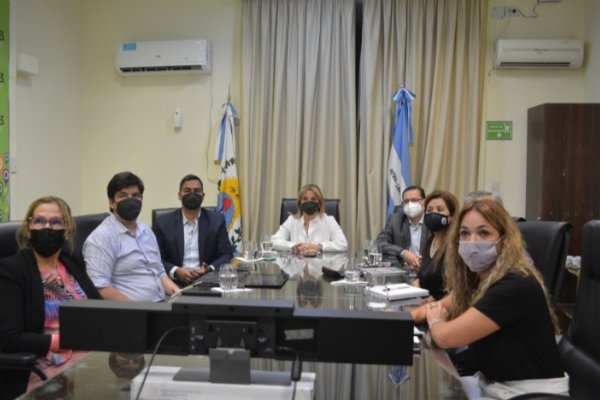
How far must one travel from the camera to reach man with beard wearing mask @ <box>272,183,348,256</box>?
3791 millimetres

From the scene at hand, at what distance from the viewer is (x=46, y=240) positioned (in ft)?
6.27

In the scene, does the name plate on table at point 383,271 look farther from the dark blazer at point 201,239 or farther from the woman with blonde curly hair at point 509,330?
the dark blazer at point 201,239

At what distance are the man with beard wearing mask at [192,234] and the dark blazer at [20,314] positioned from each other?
1.35 meters

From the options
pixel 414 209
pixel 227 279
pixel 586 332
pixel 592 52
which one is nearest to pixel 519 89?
pixel 592 52

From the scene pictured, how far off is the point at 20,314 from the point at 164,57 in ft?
11.7

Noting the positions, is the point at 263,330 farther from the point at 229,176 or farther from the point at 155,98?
the point at 155,98

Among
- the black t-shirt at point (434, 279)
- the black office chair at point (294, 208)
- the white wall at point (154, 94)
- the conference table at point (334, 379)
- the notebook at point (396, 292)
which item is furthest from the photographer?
the white wall at point (154, 94)

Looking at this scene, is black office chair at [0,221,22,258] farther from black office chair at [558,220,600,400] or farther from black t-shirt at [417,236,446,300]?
black office chair at [558,220,600,400]

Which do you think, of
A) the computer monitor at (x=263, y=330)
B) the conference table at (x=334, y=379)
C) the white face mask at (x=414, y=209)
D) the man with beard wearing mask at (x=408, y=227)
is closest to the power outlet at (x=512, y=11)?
the man with beard wearing mask at (x=408, y=227)

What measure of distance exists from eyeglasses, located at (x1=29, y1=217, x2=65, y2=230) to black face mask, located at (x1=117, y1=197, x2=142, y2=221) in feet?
1.67

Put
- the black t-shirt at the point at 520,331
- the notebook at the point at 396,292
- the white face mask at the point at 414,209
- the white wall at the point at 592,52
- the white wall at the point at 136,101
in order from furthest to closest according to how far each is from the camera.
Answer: the white wall at the point at 136,101
the white wall at the point at 592,52
the white face mask at the point at 414,209
the notebook at the point at 396,292
the black t-shirt at the point at 520,331

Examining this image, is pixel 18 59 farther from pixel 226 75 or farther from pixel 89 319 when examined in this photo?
pixel 89 319

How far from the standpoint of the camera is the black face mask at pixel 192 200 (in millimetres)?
3238

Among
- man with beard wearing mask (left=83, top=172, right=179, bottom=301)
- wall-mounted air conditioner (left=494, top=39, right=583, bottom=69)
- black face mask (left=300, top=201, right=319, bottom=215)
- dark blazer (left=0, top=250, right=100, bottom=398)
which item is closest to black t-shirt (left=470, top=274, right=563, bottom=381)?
dark blazer (left=0, top=250, right=100, bottom=398)
